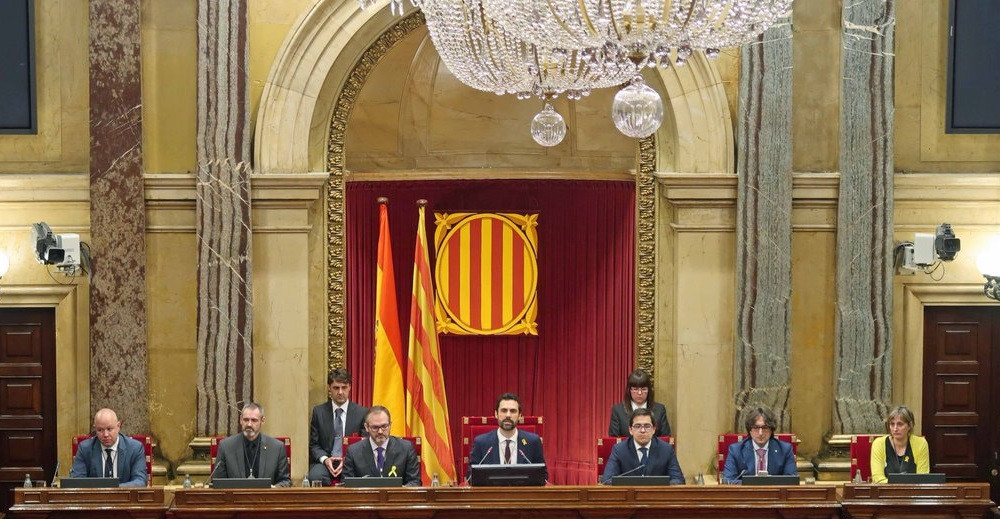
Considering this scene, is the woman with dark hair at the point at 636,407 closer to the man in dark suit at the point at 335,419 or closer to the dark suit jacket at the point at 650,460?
the dark suit jacket at the point at 650,460

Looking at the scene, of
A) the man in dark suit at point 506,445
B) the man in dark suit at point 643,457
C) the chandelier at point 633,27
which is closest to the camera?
the chandelier at point 633,27

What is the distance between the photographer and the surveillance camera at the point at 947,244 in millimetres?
9578

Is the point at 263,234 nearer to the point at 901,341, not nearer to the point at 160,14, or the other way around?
the point at 160,14

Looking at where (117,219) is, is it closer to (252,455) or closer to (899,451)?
(252,455)

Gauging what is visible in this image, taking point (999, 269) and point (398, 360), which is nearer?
point (999, 269)

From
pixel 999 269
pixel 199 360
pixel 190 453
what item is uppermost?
pixel 999 269

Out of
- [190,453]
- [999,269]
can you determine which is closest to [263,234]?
[190,453]

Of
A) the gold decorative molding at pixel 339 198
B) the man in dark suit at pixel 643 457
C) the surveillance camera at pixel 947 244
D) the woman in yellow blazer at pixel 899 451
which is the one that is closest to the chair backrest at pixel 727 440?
the man in dark suit at pixel 643 457

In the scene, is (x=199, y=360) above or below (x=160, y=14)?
below

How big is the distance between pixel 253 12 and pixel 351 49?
692 millimetres

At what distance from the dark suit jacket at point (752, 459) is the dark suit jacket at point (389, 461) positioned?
75.6 inches

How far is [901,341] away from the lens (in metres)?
9.98

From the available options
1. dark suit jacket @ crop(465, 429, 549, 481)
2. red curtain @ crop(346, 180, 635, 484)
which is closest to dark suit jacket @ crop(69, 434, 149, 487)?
dark suit jacket @ crop(465, 429, 549, 481)

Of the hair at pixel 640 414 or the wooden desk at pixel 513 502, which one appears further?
the hair at pixel 640 414
